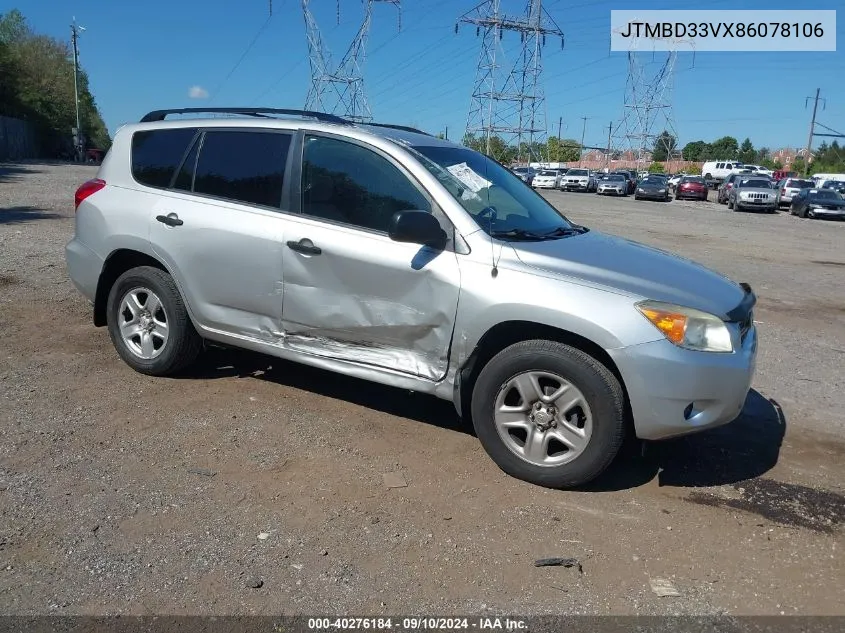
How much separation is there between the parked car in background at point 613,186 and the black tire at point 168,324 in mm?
43292

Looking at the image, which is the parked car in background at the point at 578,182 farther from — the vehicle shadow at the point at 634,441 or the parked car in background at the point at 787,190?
the vehicle shadow at the point at 634,441

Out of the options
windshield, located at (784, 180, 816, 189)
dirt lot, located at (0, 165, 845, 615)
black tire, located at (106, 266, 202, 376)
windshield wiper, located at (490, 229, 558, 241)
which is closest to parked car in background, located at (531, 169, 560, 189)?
windshield, located at (784, 180, 816, 189)

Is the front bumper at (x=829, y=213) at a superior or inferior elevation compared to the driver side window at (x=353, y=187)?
inferior

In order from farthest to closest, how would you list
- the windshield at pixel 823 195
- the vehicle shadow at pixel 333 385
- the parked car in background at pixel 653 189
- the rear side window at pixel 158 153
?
1. the parked car in background at pixel 653 189
2. the windshield at pixel 823 195
3. the rear side window at pixel 158 153
4. the vehicle shadow at pixel 333 385

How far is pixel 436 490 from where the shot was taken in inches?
153

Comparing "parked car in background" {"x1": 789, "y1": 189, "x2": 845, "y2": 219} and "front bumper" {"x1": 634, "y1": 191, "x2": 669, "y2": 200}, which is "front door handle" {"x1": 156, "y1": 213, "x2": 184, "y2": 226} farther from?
"front bumper" {"x1": 634, "y1": 191, "x2": 669, "y2": 200}

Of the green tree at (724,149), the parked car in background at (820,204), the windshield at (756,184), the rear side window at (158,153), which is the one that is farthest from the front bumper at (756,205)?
the green tree at (724,149)

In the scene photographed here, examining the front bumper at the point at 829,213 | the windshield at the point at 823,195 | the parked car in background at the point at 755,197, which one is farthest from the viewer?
the parked car in background at the point at 755,197

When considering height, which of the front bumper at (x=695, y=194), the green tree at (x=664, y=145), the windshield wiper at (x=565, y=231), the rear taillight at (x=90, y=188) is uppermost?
the green tree at (x=664, y=145)

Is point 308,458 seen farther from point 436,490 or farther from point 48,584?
point 48,584

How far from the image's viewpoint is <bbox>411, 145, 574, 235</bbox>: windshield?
4.36 meters

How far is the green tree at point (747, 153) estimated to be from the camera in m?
114

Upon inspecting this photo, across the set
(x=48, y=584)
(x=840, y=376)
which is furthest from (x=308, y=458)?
(x=840, y=376)

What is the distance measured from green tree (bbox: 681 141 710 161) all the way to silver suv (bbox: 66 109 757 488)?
5463 inches
